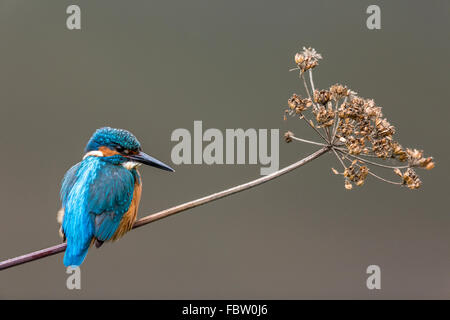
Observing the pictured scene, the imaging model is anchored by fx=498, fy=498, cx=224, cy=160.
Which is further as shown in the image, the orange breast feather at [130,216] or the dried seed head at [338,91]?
the orange breast feather at [130,216]

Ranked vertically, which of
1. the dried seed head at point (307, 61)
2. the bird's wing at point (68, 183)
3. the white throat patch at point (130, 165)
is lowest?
the bird's wing at point (68, 183)

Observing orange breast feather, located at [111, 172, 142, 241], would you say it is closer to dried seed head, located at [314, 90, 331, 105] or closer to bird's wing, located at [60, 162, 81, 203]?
bird's wing, located at [60, 162, 81, 203]

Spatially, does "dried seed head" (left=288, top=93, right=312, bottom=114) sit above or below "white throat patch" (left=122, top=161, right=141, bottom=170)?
above

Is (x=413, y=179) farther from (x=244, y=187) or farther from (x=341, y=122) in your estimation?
(x=244, y=187)

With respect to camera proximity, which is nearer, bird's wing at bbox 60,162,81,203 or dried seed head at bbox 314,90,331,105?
dried seed head at bbox 314,90,331,105

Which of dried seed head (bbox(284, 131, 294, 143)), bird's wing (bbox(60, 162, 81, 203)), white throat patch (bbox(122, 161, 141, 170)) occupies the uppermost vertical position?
dried seed head (bbox(284, 131, 294, 143))

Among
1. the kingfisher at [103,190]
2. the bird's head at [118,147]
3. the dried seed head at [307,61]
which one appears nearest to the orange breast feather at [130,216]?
the kingfisher at [103,190]

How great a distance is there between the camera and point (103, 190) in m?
1.73

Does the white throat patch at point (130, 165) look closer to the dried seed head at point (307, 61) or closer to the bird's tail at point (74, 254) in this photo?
the bird's tail at point (74, 254)

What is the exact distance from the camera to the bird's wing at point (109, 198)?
5.60 ft

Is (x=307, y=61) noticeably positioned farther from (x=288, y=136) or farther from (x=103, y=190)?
(x=103, y=190)

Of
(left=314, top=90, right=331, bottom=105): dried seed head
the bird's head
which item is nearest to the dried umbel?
(left=314, top=90, right=331, bottom=105): dried seed head

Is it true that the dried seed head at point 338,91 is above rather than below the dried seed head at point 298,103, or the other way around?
above

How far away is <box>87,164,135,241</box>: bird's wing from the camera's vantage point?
67.1 inches
